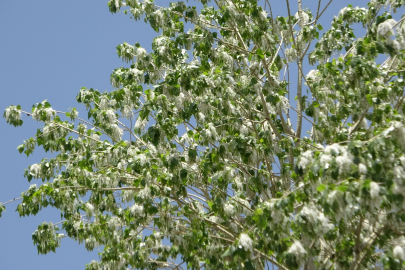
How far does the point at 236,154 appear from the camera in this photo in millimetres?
6598

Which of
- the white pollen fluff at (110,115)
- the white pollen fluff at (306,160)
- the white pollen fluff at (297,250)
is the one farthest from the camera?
the white pollen fluff at (110,115)

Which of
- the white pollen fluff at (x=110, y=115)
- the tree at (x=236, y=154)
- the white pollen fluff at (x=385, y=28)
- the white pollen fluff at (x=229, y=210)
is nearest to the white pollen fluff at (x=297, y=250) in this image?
the tree at (x=236, y=154)

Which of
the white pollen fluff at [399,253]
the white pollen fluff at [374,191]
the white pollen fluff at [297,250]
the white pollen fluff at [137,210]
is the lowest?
the white pollen fluff at [399,253]

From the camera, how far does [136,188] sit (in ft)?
21.9

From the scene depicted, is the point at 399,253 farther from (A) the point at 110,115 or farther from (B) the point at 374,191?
(A) the point at 110,115

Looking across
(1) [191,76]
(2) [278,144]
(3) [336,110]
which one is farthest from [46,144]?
(3) [336,110]

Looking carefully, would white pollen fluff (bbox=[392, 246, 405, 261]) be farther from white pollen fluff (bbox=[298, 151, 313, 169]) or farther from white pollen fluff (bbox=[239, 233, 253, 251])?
white pollen fluff (bbox=[239, 233, 253, 251])

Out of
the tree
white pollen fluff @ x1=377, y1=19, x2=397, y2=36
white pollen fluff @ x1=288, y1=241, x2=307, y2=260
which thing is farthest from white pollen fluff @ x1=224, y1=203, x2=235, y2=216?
white pollen fluff @ x1=377, y1=19, x2=397, y2=36

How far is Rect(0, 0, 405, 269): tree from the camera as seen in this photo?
4.71 meters

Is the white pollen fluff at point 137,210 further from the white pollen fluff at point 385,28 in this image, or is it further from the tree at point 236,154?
the white pollen fluff at point 385,28

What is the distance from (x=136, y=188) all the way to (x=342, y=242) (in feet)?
8.48

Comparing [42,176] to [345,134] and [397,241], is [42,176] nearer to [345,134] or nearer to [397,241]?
[345,134]

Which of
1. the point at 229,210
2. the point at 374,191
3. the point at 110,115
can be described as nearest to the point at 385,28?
the point at 374,191

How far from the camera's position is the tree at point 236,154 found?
471 cm
